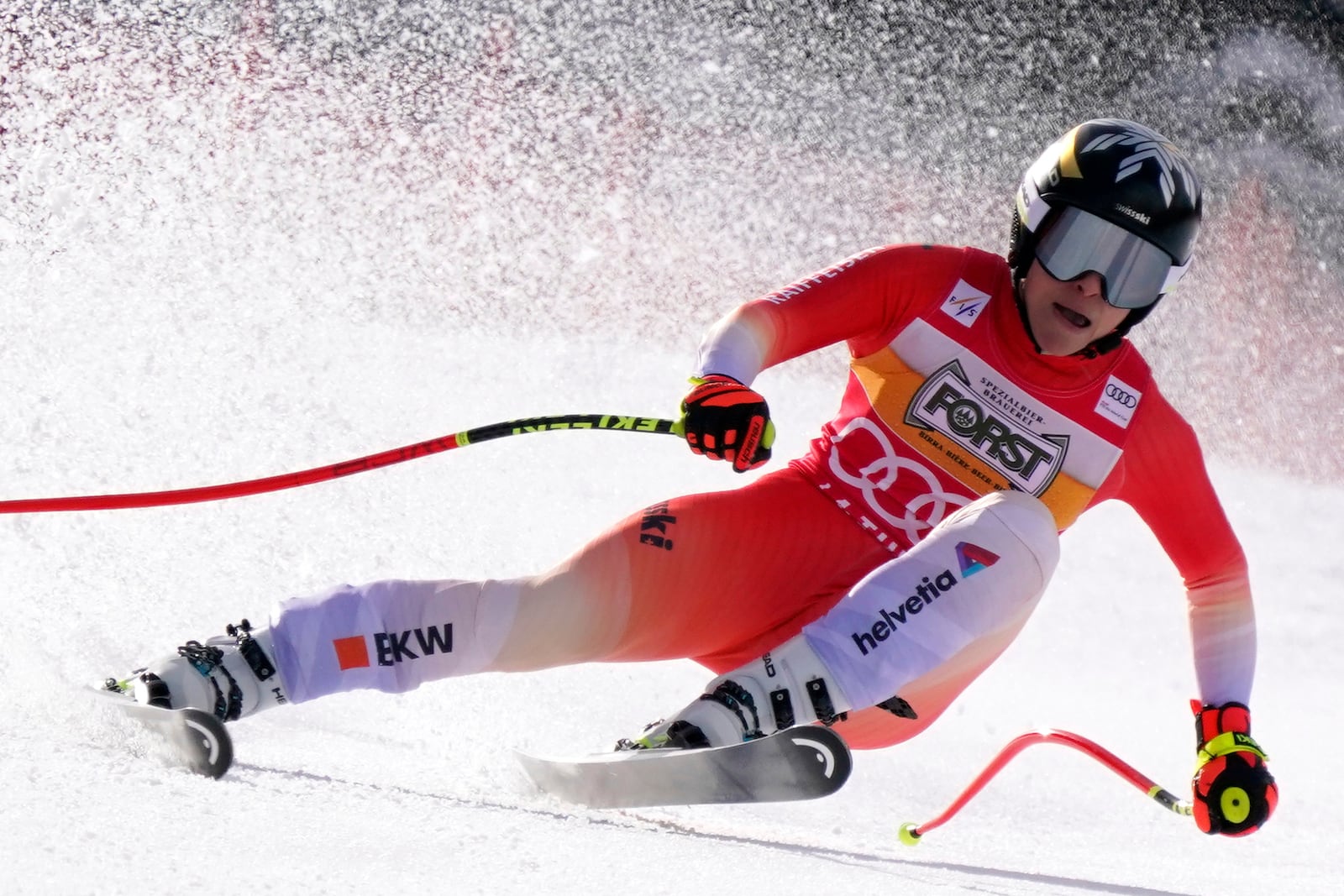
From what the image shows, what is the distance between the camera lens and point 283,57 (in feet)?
22.1

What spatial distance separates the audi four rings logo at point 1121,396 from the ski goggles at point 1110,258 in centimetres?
17

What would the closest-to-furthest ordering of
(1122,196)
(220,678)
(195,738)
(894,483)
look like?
(195,738), (220,678), (1122,196), (894,483)

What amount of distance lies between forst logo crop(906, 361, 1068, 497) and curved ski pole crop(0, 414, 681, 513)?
55cm

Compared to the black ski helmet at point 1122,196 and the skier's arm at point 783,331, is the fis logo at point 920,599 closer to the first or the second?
the skier's arm at point 783,331

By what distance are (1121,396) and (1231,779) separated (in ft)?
2.31

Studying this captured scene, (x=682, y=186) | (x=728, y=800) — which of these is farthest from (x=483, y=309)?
(x=728, y=800)

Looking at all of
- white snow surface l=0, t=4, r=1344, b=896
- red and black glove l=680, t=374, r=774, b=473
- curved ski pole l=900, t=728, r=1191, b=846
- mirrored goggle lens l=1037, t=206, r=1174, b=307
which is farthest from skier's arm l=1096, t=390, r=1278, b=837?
red and black glove l=680, t=374, r=774, b=473

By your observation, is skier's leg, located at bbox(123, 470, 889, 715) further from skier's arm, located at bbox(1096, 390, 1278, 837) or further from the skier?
skier's arm, located at bbox(1096, 390, 1278, 837)

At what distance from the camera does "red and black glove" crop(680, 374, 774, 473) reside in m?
2.10

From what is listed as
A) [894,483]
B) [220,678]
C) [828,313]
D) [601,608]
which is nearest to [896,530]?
[894,483]

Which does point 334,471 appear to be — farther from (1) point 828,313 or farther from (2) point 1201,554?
(2) point 1201,554

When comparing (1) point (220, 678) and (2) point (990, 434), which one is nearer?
(1) point (220, 678)

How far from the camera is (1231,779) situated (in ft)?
7.72

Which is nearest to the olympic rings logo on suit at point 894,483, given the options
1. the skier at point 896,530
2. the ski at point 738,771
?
the skier at point 896,530
